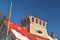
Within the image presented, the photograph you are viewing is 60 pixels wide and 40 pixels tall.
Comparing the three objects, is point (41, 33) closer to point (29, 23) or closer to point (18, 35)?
point (29, 23)

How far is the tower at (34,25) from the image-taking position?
42.4 m

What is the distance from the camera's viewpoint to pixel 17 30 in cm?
3759

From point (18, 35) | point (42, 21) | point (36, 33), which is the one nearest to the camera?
point (18, 35)

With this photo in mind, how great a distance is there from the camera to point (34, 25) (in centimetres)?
4341

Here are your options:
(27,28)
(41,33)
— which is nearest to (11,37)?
(27,28)

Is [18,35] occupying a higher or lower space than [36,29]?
lower

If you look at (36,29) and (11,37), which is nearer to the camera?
(11,37)

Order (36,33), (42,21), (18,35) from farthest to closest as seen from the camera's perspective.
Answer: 1. (42,21)
2. (36,33)
3. (18,35)

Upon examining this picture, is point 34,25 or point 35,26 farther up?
point 34,25

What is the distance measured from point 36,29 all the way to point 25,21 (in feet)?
10.2

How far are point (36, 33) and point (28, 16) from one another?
4.25 metres

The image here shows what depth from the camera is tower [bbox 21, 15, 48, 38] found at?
1671 inches

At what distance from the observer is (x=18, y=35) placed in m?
35.5

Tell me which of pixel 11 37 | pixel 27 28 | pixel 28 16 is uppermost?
pixel 28 16
